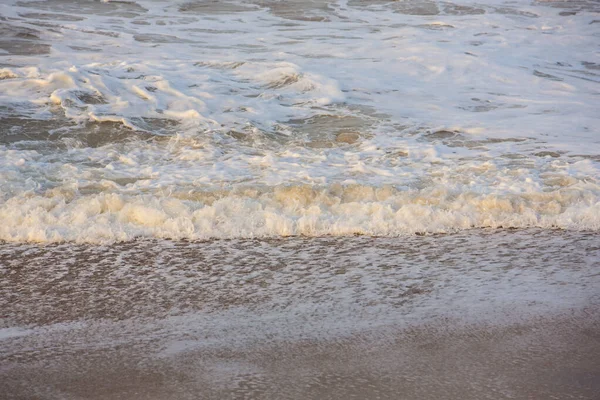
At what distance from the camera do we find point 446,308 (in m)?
3.41

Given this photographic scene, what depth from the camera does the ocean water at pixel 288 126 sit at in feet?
16.3

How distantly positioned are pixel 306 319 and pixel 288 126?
4509 mm

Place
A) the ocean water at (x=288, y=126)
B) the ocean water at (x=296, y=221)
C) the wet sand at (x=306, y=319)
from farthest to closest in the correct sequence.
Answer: the ocean water at (x=288, y=126) < the ocean water at (x=296, y=221) < the wet sand at (x=306, y=319)

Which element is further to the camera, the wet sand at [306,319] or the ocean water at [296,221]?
the ocean water at [296,221]

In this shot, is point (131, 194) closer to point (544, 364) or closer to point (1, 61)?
point (544, 364)

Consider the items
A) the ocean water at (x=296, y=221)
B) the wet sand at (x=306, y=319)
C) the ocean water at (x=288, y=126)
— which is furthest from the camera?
the ocean water at (x=288, y=126)

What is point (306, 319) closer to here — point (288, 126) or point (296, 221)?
point (296, 221)

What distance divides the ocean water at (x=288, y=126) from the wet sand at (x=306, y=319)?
0.48 metres

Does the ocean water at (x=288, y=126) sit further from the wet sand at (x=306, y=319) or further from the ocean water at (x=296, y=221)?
the wet sand at (x=306, y=319)

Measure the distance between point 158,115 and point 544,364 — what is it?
577 centimetres

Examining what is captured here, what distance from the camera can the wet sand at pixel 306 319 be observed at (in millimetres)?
2686

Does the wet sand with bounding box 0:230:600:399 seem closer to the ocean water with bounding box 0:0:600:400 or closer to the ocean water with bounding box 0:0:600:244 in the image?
the ocean water with bounding box 0:0:600:400

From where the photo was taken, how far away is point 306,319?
3.29m

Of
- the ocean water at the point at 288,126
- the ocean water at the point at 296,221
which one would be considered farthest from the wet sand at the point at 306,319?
the ocean water at the point at 288,126
